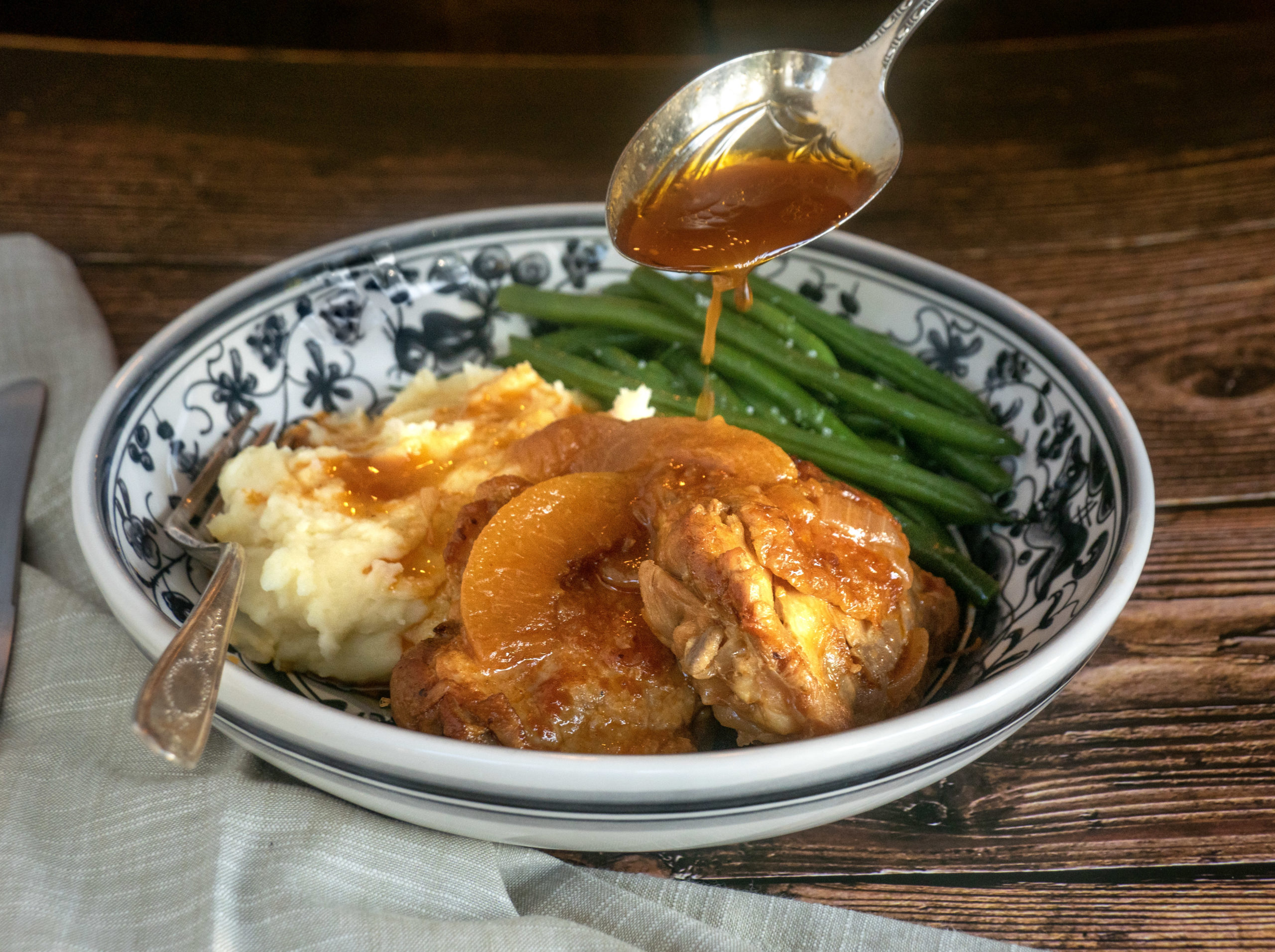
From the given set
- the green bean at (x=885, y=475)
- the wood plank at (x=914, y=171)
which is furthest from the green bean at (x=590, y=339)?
the wood plank at (x=914, y=171)

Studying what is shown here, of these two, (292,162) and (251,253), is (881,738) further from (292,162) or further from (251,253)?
(292,162)

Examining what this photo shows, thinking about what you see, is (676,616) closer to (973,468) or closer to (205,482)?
(973,468)

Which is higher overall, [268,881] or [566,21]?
[566,21]

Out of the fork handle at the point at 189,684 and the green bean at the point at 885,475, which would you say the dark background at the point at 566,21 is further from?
the fork handle at the point at 189,684

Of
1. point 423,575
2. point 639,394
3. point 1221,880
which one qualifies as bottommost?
point 1221,880

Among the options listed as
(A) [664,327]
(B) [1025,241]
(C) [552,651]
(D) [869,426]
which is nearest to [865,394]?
(D) [869,426]

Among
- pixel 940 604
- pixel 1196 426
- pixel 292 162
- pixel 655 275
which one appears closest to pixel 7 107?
pixel 292 162
